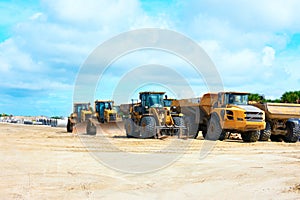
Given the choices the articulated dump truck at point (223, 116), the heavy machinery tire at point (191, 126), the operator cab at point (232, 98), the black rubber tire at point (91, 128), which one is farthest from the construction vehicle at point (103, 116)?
the operator cab at point (232, 98)

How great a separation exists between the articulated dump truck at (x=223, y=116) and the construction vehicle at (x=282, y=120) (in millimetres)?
1160

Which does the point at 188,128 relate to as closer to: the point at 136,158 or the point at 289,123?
the point at 289,123

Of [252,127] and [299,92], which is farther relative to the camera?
[299,92]

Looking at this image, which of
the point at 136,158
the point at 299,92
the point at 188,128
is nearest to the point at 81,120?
the point at 188,128

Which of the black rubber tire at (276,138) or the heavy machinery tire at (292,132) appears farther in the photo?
the black rubber tire at (276,138)

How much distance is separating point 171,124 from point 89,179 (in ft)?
41.9

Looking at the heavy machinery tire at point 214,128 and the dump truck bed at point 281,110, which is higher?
the dump truck bed at point 281,110

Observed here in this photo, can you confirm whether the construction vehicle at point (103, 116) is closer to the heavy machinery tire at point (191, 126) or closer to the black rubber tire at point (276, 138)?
the heavy machinery tire at point (191, 126)

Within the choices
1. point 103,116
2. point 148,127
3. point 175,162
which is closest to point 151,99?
point 148,127

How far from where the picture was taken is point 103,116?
94.7ft

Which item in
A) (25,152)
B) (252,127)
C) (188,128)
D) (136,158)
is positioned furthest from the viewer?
(188,128)

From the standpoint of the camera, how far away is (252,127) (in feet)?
65.2

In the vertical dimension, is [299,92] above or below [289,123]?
above

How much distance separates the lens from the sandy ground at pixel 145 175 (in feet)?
26.2
